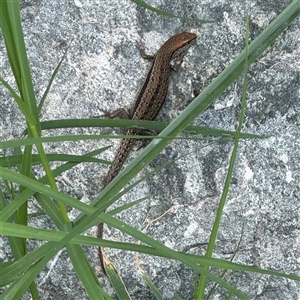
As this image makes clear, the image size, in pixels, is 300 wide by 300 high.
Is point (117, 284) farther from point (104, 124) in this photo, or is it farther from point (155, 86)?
point (155, 86)

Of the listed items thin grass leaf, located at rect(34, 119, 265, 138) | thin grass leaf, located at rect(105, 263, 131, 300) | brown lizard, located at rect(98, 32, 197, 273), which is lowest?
thin grass leaf, located at rect(105, 263, 131, 300)

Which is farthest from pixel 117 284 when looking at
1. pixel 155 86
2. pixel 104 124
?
pixel 155 86

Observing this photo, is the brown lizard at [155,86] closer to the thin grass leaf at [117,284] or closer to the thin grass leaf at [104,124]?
the thin grass leaf at [117,284]

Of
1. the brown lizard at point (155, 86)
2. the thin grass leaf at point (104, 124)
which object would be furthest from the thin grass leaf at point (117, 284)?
the thin grass leaf at point (104, 124)

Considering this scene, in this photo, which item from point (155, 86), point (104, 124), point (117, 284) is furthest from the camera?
point (155, 86)

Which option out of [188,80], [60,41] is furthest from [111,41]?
[188,80]

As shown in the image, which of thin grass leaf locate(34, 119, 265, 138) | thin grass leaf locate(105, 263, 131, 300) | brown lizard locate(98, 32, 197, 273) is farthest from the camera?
brown lizard locate(98, 32, 197, 273)

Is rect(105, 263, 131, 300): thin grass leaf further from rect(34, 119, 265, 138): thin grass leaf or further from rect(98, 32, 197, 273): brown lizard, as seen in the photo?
rect(34, 119, 265, 138): thin grass leaf

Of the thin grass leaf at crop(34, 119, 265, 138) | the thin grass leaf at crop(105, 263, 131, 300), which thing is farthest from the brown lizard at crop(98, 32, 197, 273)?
the thin grass leaf at crop(34, 119, 265, 138)
